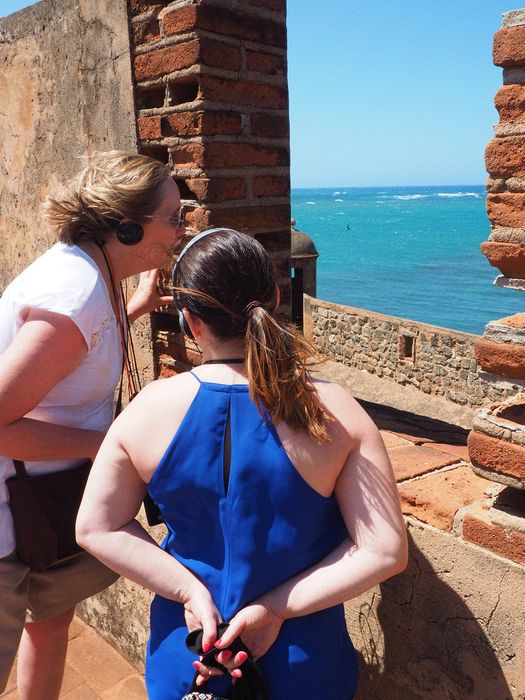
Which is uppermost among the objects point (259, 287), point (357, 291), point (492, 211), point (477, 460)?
point (492, 211)

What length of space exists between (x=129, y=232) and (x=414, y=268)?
230 feet

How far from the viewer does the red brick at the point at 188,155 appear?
9.44ft

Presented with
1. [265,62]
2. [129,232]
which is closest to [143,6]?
[265,62]

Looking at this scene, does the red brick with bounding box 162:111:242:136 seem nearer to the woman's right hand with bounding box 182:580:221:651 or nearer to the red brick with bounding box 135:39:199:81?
the red brick with bounding box 135:39:199:81

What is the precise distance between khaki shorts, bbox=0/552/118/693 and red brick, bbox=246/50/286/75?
208 centimetres

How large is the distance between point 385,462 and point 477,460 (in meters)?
0.42

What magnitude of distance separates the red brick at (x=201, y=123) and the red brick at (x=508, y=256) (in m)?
1.47

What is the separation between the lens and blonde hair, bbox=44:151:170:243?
2109 millimetres

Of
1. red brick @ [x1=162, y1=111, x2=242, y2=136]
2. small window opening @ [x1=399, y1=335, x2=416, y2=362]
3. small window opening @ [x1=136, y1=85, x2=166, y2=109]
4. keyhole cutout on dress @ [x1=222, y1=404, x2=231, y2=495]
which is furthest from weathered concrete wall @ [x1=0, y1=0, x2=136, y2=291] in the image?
small window opening @ [x1=399, y1=335, x2=416, y2=362]

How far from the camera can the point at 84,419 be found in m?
2.23

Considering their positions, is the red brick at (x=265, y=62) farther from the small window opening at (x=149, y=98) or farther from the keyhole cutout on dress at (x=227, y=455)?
the keyhole cutout on dress at (x=227, y=455)

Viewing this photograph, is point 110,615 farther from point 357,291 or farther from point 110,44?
point 357,291

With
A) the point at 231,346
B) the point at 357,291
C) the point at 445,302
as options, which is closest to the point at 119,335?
the point at 231,346

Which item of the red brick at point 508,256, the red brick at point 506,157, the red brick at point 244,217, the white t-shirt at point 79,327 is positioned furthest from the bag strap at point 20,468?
the red brick at point 506,157
